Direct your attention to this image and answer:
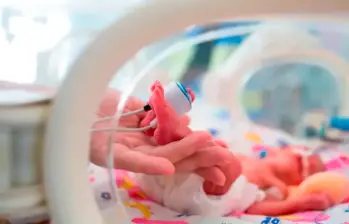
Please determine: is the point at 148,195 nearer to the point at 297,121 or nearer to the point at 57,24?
the point at 57,24

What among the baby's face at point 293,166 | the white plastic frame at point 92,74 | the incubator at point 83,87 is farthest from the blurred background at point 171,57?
the baby's face at point 293,166

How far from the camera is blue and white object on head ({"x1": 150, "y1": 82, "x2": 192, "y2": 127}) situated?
0.64m

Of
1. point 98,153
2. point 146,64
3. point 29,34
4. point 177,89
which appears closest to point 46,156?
point 98,153

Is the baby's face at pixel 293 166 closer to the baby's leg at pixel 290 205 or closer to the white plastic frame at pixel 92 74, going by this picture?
the baby's leg at pixel 290 205

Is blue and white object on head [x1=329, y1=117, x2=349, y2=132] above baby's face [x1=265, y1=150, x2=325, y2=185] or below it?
above

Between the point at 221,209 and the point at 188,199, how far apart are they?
0.14 ft

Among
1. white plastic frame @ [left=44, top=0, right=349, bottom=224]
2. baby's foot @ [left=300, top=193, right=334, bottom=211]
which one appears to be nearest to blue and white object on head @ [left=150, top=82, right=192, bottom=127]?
white plastic frame @ [left=44, top=0, right=349, bottom=224]

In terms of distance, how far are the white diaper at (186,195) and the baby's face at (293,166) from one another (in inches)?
7.7

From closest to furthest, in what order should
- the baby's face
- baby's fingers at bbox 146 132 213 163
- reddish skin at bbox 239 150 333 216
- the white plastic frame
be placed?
the white plastic frame
baby's fingers at bbox 146 132 213 163
reddish skin at bbox 239 150 333 216
the baby's face

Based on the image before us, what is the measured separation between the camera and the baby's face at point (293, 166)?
0.85 meters

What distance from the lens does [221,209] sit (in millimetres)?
670

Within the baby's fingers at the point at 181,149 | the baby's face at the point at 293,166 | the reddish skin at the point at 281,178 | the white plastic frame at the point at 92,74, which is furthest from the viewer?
the baby's face at the point at 293,166

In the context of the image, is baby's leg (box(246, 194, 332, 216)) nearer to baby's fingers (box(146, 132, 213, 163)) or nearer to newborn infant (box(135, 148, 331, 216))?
newborn infant (box(135, 148, 331, 216))

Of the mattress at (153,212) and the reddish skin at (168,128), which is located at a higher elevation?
the reddish skin at (168,128)
